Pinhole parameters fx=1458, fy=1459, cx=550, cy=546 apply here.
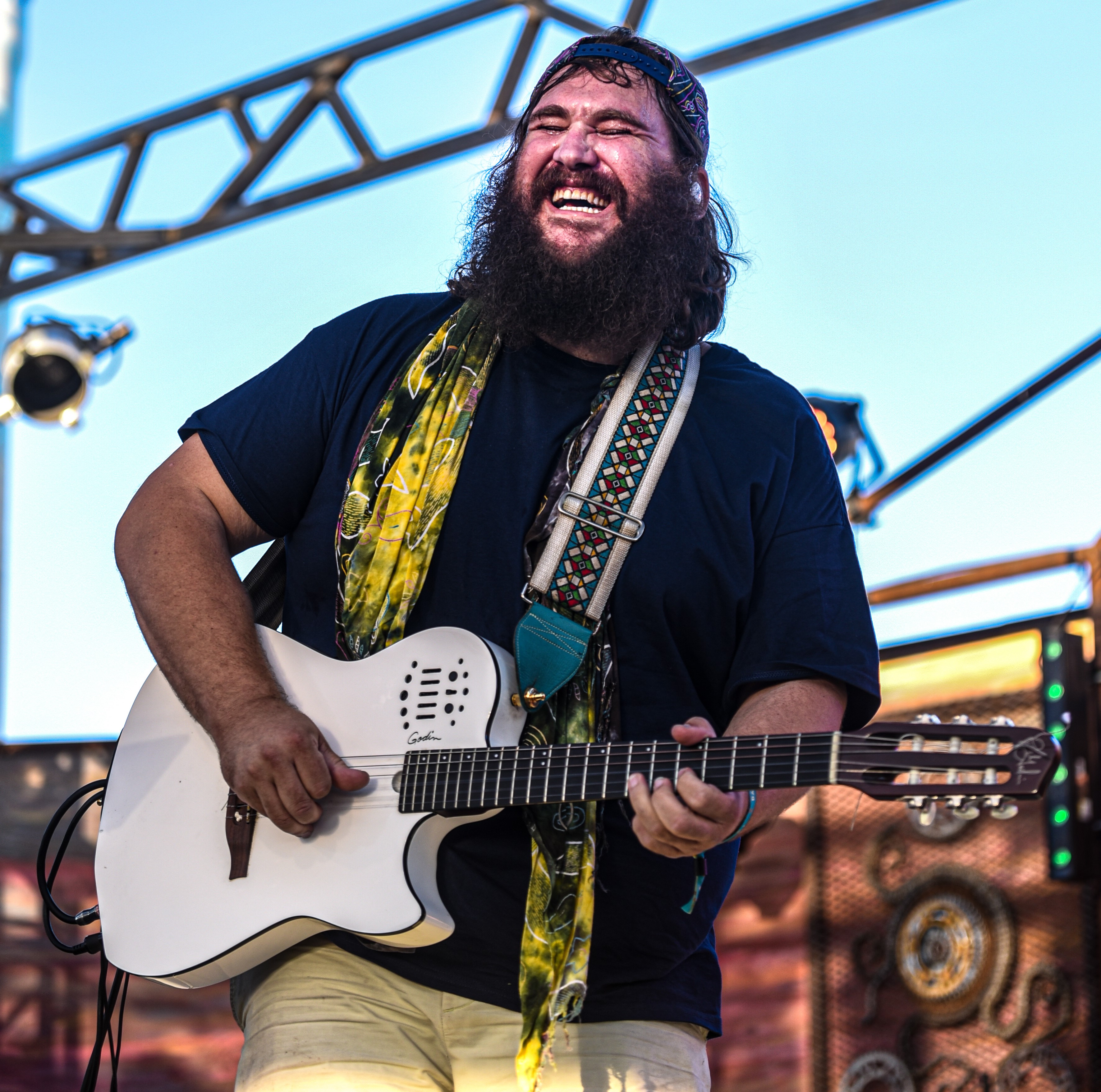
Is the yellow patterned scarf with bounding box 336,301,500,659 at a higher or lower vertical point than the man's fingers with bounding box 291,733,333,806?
higher

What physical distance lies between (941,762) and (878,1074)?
11.3 ft

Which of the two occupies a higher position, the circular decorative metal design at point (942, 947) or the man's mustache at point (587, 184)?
the man's mustache at point (587, 184)

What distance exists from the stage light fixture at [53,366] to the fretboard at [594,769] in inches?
196

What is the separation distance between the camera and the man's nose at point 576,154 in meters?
2.66

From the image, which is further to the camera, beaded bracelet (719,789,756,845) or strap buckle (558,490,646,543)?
strap buckle (558,490,646,543)

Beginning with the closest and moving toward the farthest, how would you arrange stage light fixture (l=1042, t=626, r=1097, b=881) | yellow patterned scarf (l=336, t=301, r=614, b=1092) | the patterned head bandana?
yellow patterned scarf (l=336, t=301, r=614, b=1092) < the patterned head bandana < stage light fixture (l=1042, t=626, r=1097, b=881)

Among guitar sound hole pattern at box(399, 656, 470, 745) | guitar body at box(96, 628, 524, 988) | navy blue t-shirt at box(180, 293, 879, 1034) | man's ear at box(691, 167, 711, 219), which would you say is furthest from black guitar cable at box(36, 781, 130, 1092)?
man's ear at box(691, 167, 711, 219)

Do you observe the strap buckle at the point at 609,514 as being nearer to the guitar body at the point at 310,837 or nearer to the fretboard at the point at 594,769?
the guitar body at the point at 310,837

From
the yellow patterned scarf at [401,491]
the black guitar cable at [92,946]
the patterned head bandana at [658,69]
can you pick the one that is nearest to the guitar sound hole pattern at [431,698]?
the yellow patterned scarf at [401,491]

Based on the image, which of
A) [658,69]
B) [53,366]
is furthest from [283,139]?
[658,69]

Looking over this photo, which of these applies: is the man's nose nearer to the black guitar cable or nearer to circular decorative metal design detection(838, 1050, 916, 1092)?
the black guitar cable

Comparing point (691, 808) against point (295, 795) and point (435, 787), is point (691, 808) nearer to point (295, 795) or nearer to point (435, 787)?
point (435, 787)

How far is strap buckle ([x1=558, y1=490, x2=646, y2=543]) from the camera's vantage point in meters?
2.31

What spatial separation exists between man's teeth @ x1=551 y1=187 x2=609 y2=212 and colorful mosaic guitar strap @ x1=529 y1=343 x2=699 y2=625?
360mm
